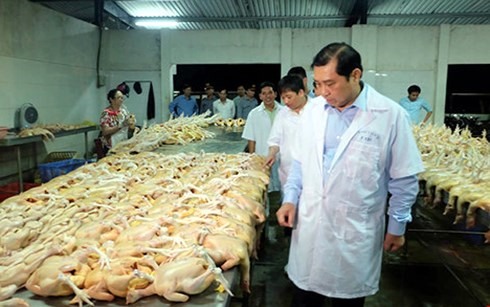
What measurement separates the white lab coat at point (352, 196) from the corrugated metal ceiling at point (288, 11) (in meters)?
8.45

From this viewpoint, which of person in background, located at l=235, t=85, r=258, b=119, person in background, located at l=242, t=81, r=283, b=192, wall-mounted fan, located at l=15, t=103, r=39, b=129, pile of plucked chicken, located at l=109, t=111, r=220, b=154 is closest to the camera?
pile of plucked chicken, located at l=109, t=111, r=220, b=154

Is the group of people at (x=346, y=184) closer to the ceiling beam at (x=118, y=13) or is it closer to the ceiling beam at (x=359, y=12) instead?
the ceiling beam at (x=359, y=12)

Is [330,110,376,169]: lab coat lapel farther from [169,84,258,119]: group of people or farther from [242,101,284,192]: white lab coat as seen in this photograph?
[169,84,258,119]: group of people

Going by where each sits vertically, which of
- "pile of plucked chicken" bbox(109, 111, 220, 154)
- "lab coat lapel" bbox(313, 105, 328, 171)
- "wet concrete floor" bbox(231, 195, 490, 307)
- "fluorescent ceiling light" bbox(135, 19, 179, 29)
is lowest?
"wet concrete floor" bbox(231, 195, 490, 307)

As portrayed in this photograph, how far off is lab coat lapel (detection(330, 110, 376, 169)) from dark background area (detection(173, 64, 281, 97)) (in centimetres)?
1186

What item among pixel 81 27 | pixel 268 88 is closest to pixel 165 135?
pixel 268 88

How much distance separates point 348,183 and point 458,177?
1698 mm

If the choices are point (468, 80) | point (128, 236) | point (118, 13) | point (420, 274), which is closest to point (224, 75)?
point (118, 13)

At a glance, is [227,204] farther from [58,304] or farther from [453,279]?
[453,279]

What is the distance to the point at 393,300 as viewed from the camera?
11.2 feet

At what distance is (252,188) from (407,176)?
3.28 ft

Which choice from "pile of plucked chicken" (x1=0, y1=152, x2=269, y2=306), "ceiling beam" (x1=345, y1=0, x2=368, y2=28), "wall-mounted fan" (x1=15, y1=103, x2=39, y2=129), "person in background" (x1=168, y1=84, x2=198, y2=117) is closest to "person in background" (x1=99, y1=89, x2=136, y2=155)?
"wall-mounted fan" (x1=15, y1=103, x2=39, y2=129)

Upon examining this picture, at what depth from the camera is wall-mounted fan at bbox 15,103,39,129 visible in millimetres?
6852

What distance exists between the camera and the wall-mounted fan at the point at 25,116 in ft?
22.5
